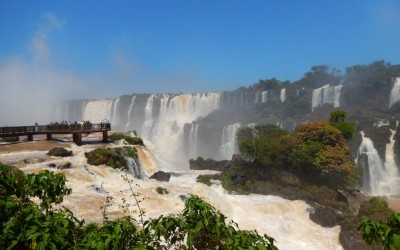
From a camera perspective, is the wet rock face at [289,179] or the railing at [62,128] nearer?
the wet rock face at [289,179]

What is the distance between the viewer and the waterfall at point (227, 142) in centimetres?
4719

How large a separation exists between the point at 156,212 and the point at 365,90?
186 feet

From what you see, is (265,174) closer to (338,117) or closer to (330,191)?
(330,191)

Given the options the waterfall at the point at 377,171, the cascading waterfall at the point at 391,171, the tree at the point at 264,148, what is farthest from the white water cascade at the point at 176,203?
the cascading waterfall at the point at 391,171

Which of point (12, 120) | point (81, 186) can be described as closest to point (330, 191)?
point (81, 186)

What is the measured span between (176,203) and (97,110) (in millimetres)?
55628

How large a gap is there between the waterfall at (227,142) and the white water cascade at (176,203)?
874 inches

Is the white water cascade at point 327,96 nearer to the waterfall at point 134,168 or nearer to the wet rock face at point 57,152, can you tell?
the waterfall at point 134,168

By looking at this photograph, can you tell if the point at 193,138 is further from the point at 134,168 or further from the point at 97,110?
the point at 97,110

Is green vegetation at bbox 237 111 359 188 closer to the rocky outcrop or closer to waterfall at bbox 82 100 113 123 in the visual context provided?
the rocky outcrop

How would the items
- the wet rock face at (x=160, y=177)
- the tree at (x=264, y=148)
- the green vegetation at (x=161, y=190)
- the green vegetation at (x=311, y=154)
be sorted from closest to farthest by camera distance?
the green vegetation at (x=161, y=190), the wet rock face at (x=160, y=177), the green vegetation at (x=311, y=154), the tree at (x=264, y=148)

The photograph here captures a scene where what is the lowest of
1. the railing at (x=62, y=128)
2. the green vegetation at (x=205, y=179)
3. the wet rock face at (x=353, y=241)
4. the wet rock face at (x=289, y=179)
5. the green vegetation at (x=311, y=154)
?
the wet rock face at (x=353, y=241)

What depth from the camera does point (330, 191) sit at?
26.0 meters

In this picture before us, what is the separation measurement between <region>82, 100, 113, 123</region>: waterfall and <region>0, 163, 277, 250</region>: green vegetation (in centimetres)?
6577
